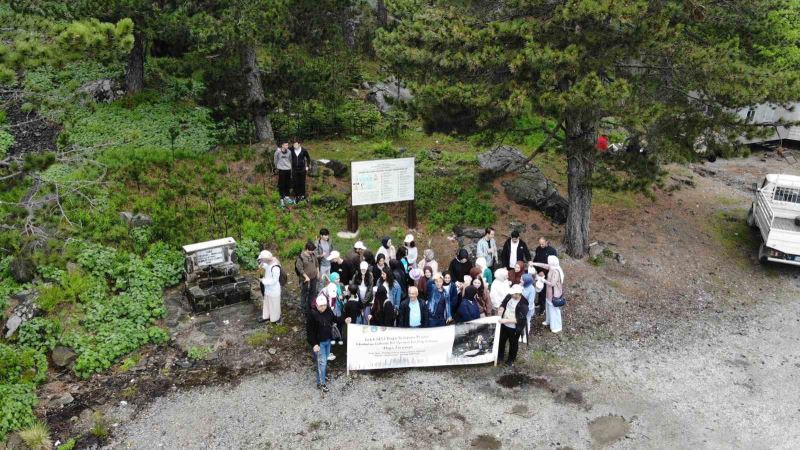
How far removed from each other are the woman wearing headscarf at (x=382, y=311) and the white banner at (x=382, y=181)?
4.88 meters

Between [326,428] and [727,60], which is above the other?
[727,60]

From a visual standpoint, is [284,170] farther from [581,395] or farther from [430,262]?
[581,395]

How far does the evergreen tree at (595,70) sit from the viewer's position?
12039mm

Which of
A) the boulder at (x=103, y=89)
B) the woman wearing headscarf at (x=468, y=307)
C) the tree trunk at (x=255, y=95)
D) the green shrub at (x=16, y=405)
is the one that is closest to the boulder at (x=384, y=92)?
the tree trunk at (x=255, y=95)

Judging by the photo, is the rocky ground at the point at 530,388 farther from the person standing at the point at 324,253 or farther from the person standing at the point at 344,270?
the person standing at the point at 344,270

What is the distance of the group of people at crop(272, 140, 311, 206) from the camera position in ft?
52.4

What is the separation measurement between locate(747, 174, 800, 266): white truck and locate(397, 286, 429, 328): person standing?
9.48 m

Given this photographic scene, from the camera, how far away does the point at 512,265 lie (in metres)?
12.9

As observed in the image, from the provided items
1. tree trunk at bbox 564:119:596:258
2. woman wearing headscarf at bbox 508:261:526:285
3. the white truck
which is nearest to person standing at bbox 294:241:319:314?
woman wearing headscarf at bbox 508:261:526:285

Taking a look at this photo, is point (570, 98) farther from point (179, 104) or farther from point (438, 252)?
point (179, 104)

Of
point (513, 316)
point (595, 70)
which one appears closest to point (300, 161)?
point (595, 70)

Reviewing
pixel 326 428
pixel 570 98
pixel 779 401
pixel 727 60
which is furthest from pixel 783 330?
pixel 326 428

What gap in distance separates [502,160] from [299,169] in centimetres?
657

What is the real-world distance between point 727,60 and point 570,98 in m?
3.68
